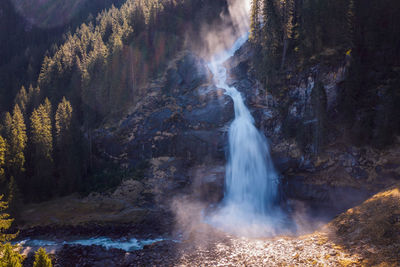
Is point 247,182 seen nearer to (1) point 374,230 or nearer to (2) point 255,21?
(1) point 374,230

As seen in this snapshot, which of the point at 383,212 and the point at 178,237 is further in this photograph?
the point at 178,237

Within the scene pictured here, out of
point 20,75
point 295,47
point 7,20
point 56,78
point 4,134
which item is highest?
point 7,20

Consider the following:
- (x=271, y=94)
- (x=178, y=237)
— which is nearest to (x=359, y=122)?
(x=271, y=94)

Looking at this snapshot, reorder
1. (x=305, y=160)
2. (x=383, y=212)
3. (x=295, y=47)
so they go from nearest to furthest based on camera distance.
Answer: (x=383, y=212)
(x=305, y=160)
(x=295, y=47)

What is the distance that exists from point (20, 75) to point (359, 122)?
7660 cm

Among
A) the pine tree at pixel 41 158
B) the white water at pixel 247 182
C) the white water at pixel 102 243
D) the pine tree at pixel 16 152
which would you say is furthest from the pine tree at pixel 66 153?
the white water at pixel 247 182

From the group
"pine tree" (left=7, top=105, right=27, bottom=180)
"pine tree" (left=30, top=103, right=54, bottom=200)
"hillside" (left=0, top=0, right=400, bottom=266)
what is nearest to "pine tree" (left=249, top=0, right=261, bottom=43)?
"hillside" (left=0, top=0, right=400, bottom=266)

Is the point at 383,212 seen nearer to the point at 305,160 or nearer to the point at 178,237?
the point at 305,160

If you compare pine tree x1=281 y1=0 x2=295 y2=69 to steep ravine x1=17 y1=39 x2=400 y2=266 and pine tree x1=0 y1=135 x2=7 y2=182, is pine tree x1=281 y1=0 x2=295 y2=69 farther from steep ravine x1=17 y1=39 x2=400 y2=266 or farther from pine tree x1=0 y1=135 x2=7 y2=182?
pine tree x1=0 y1=135 x2=7 y2=182

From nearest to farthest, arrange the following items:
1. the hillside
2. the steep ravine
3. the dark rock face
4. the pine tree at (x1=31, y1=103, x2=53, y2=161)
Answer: the steep ravine
the hillside
the dark rock face
the pine tree at (x1=31, y1=103, x2=53, y2=161)

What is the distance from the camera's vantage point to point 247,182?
1128 inches

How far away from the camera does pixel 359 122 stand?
23.8m

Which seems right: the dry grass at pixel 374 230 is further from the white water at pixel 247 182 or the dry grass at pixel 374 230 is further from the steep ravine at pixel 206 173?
the white water at pixel 247 182

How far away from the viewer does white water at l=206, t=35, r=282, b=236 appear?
77.9 feet
